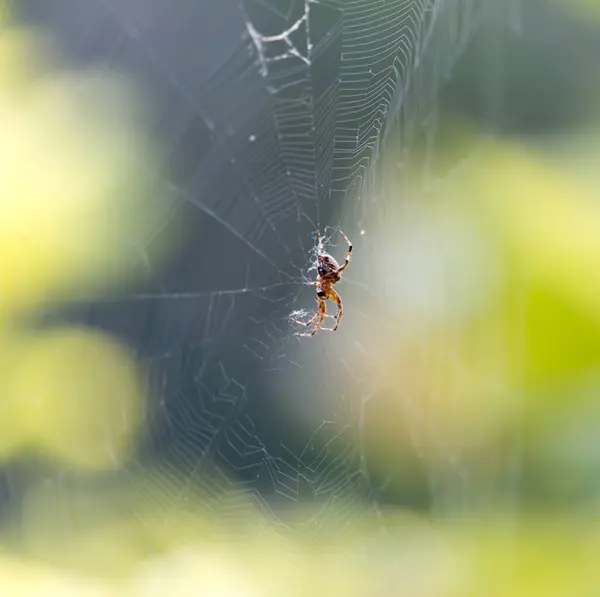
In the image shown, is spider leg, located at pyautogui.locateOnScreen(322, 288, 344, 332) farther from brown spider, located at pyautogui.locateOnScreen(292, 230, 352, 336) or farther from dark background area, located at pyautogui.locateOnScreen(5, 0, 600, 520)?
dark background area, located at pyautogui.locateOnScreen(5, 0, 600, 520)

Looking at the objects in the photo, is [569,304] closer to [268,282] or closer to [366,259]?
[366,259]

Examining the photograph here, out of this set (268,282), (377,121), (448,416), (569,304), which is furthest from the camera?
(268,282)

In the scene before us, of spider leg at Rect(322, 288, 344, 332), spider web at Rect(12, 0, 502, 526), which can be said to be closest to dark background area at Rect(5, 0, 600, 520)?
spider web at Rect(12, 0, 502, 526)

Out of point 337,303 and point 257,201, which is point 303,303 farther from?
point 257,201

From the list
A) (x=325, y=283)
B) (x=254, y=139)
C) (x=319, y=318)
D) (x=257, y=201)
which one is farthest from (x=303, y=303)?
(x=254, y=139)

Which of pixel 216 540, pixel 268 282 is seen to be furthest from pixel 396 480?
pixel 268 282

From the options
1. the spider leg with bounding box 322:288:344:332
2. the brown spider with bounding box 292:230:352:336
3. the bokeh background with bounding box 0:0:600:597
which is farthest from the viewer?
the spider leg with bounding box 322:288:344:332

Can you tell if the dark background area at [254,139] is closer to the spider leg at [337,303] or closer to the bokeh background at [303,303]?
the bokeh background at [303,303]
